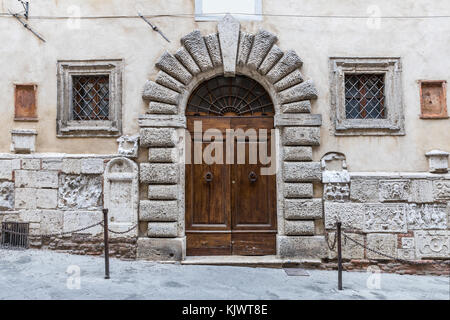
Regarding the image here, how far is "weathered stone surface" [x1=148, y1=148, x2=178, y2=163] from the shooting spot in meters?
5.59

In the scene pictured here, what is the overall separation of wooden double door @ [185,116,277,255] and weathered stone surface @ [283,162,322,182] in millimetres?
325

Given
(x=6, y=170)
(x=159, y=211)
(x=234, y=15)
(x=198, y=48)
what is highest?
(x=234, y=15)

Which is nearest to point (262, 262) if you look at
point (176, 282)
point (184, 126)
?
point (176, 282)

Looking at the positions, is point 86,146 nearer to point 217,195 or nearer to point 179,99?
point 179,99

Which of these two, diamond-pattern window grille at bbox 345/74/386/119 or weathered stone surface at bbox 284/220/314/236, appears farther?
diamond-pattern window grille at bbox 345/74/386/119

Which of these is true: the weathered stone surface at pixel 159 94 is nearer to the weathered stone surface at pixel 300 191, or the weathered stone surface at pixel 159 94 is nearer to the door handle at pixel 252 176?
the door handle at pixel 252 176

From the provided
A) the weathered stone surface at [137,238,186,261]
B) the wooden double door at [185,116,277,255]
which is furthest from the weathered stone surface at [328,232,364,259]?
the weathered stone surface at [137,238,186,261]

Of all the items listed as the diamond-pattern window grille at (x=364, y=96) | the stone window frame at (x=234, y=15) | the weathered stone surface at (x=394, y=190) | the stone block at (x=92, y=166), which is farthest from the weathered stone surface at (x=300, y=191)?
the stone block at (x=92, y=166)

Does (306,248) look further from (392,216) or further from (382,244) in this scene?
(392,216)

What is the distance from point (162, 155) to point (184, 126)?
57 cm

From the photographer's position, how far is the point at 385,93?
18.9ft

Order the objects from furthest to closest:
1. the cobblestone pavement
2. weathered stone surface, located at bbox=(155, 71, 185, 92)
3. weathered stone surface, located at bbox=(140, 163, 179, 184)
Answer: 1. weathered stone surface, located at bbox=(155, 71, 185, 92)
2. weathered stone surface, located at bbox=(140, 163, 179, 184)
3. the cobblestone pavement

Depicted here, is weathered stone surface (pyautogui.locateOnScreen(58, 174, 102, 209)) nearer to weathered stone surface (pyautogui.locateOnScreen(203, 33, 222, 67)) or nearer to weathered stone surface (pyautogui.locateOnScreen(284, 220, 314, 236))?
weathered stone surface (pyautogui.locateOnScreen(203, 33, 222, 67))

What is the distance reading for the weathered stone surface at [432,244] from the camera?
547 centimetres
